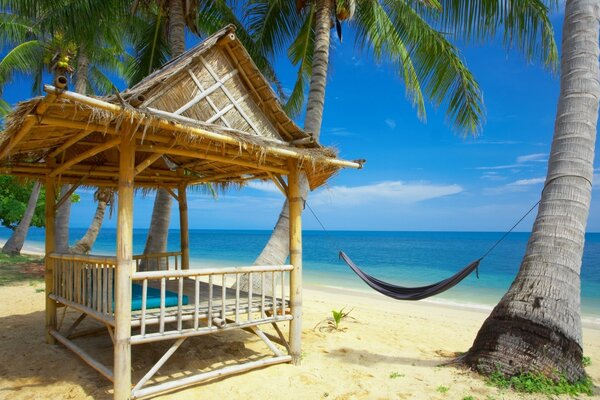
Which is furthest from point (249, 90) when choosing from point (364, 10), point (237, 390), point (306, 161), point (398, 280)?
point (398, 280)

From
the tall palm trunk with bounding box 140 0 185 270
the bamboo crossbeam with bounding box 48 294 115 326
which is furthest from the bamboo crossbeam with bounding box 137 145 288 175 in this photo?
the tall palm trunk with bounding box 140 0 185 270

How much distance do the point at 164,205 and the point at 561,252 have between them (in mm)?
6218

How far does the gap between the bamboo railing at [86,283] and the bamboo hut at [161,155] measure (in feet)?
0.04

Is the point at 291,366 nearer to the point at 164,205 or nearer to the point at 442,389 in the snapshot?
the point at 442,389

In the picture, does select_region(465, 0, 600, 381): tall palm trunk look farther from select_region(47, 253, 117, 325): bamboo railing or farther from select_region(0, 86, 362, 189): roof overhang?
select_region(47, 253, 117, 325): bamboo railing

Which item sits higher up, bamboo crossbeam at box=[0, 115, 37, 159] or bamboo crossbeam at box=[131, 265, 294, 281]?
bamboo crossbeam at box=[0, 115, 37, 159]

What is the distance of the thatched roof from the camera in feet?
10.1

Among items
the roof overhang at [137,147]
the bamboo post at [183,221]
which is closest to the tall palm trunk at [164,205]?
the bamboo post at [183,221]

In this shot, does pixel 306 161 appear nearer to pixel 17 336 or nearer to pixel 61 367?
pixel 61 367

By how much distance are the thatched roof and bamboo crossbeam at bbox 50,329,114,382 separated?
1.78 m

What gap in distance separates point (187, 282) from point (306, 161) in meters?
2.84

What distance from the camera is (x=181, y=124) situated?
11.0ft

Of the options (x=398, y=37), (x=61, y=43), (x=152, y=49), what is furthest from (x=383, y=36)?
(x=61, y=43)

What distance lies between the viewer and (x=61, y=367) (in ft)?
13.4
